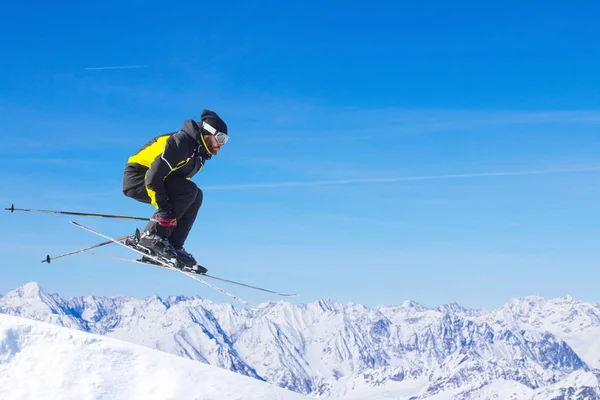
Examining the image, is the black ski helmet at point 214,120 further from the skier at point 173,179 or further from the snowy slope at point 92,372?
the snowy slope at point 92,372

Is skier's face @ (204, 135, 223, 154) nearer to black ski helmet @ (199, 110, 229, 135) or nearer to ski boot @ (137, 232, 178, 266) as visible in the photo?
black ski helmet @ (199, 110, 229, 135)

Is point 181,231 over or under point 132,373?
over

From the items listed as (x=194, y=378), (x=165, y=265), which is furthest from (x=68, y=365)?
(x=165, y=265)

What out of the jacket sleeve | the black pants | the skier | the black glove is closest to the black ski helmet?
→ the skier

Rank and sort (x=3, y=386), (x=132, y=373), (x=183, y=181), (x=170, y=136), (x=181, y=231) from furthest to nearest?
(x=132, y=373) < (x=3, y=386) < (x=181, y=231) < (x=183, y=181) < (x=170, y=136)

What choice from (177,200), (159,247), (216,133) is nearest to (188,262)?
(159,247)

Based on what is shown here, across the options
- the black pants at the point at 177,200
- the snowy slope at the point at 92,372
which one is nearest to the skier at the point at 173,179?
the black pants at the point at 177,200

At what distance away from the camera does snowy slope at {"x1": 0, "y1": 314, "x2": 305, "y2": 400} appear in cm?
1952

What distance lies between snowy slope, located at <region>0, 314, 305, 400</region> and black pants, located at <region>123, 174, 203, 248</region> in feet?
29.6

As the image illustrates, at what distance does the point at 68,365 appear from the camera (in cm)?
2014

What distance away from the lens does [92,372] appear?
67.1 ft

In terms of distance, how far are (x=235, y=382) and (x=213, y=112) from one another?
12.2 metres

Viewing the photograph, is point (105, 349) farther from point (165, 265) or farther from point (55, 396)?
point (165, 265)

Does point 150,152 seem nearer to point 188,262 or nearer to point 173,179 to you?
point 173,179
